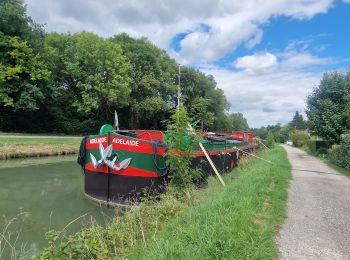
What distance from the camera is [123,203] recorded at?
10438 mm

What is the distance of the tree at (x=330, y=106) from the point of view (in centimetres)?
2275

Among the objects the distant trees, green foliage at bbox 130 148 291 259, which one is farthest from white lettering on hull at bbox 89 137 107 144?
the distant trees

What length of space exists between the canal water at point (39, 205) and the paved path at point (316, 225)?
366 cm

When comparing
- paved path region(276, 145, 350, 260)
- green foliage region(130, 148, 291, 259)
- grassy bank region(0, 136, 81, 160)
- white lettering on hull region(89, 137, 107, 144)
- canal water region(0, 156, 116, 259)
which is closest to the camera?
green foliage region(130, 148, 291, 259)

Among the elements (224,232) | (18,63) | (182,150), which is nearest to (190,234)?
(224,232)

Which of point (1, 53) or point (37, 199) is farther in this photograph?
point (1, 53)

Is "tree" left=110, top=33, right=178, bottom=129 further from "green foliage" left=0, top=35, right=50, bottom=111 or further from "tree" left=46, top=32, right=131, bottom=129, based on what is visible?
"green foliage" left=0, top=35, right=50, bottom=111

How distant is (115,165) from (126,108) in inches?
1427

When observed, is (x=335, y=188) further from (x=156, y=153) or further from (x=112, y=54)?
(x=112, y=54)

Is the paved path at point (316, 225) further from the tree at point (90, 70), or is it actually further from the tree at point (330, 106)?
the tree at point (90, 70)

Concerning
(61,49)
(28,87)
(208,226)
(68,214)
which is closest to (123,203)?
(68,214)

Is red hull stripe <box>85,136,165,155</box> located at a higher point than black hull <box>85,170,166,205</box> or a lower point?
higher

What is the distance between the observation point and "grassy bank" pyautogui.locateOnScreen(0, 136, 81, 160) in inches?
828

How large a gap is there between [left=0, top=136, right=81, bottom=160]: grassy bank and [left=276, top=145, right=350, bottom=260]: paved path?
54.8 ft
